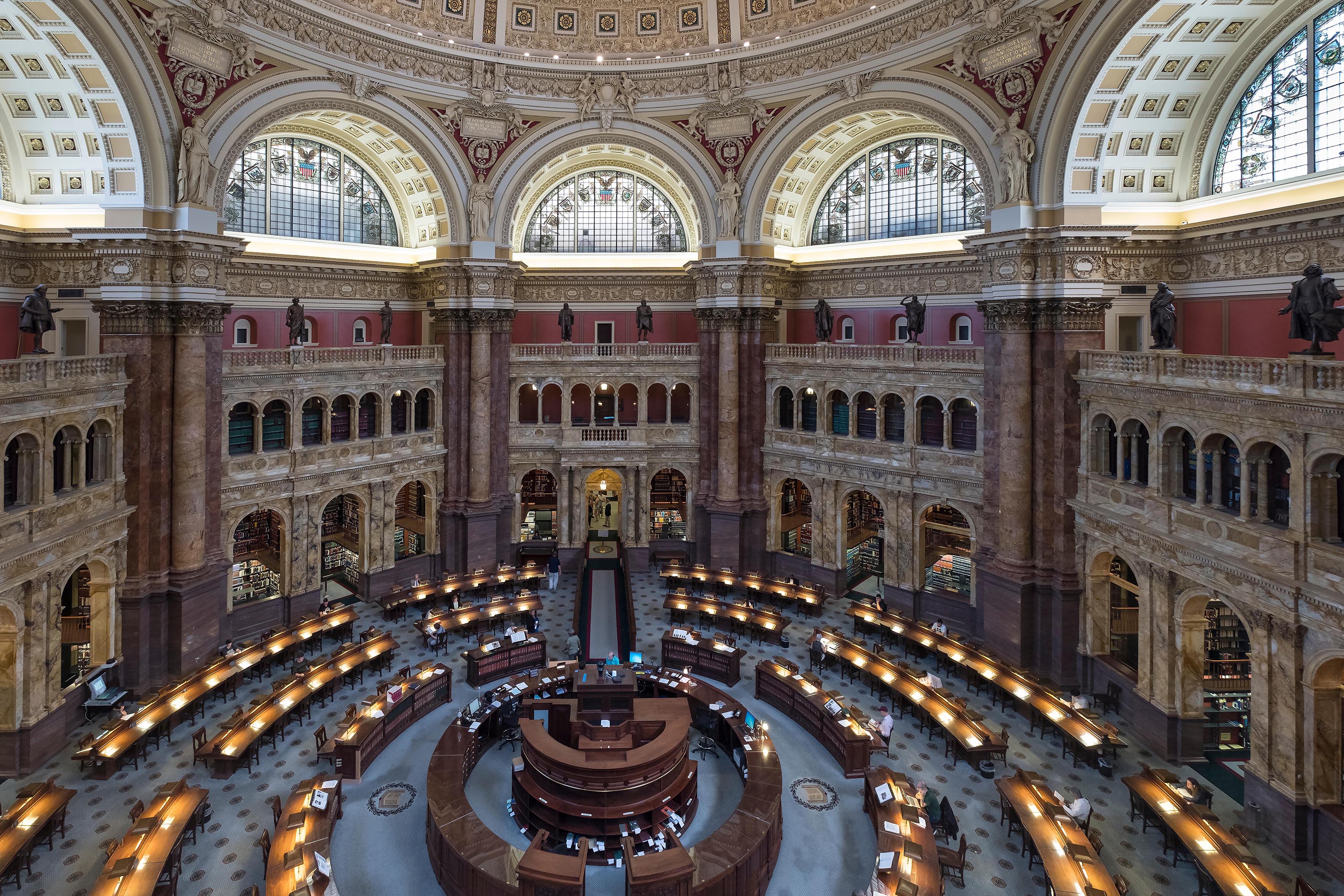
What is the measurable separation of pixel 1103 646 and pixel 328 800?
21.0 m

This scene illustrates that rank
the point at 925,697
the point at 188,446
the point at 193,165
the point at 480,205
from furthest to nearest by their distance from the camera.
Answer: the point at 480,205 → the point at 188,446 → the point at 193,165 → the point at 925,697

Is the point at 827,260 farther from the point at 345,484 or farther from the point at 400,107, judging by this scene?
the point at 345,484

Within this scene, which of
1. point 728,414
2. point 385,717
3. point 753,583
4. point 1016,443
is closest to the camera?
point 385,717

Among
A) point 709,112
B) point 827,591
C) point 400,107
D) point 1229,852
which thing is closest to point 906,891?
point 1229,852

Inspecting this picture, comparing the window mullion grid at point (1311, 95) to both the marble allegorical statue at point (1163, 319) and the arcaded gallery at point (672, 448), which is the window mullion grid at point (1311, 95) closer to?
the arcaded gallery at point (672, 448)

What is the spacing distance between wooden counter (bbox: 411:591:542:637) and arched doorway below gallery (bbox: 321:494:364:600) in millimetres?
5063

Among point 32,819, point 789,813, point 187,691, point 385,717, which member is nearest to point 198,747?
point 187,691

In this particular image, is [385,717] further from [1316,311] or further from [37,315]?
[1316,311]

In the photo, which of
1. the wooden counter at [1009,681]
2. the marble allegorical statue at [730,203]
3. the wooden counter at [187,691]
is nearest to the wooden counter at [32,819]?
the wooden counter at [187,691]

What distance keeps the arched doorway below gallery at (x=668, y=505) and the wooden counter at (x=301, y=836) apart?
20539 mm

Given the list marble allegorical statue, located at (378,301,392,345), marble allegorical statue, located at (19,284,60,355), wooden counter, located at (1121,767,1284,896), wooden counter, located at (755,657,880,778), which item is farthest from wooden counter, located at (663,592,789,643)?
marble allegorical statue, located at (19,284,60,355)

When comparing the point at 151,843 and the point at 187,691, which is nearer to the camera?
the point at 151,843

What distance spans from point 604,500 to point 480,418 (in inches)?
286

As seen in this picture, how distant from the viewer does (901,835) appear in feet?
47.7
